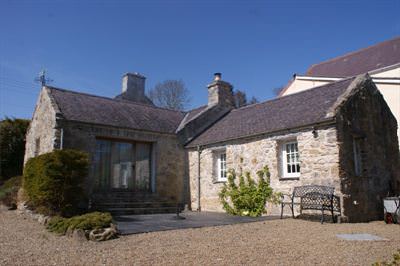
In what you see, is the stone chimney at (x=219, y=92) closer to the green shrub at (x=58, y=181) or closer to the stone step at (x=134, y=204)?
the stone step at (x=134, y=204)

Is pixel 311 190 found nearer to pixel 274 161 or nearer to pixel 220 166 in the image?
pixel 274 161

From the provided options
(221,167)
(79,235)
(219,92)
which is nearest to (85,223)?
(79,235)

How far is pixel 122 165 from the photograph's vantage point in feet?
45.7

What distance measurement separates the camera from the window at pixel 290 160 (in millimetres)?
11266

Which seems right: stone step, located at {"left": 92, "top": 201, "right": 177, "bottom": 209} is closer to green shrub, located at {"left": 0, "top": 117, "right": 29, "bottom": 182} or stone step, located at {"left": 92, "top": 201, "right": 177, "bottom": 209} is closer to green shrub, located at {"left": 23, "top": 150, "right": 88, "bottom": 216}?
green shrub, located at {"left": 23, "top": 150, "right": 88, "bottom": 216}

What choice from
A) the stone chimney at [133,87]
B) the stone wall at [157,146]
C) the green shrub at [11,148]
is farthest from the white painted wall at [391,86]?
the green shrub at [11,148]

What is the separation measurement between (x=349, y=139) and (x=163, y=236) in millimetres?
6767

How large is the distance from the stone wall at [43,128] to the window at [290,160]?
8.16 meters

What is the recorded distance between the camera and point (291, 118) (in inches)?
463

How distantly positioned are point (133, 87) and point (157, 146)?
9537 mm

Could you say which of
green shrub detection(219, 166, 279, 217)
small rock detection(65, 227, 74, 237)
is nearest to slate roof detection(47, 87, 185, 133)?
green shrub detection(219, 166, 279, 217)

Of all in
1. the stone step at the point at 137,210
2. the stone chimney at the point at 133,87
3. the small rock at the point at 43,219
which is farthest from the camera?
the stone chimney at the point at 133,87

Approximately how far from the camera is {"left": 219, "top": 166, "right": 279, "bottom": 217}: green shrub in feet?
38.6

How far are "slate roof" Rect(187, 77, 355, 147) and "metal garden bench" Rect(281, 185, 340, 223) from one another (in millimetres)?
2052
